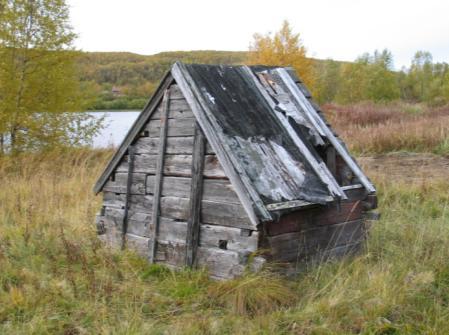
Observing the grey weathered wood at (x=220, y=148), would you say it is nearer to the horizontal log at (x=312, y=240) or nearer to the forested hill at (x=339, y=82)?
the horizontal log at (x=312, y=240)

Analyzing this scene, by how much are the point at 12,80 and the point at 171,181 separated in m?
8.70

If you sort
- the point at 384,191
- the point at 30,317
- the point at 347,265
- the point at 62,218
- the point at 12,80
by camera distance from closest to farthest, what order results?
1. the point at 30,317
2. the point at 347,265
3. the point at 62,218
4. the point at 384,191
5. the point at 12,80

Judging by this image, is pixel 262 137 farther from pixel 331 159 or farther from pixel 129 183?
pixel 129 183

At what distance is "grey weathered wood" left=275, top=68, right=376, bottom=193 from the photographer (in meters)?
6.18

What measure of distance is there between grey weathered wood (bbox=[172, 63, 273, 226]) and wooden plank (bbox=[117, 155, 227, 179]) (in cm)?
21

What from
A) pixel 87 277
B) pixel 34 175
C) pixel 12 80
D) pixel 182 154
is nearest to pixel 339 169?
pixel 182 154

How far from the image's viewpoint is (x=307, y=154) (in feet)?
18.6

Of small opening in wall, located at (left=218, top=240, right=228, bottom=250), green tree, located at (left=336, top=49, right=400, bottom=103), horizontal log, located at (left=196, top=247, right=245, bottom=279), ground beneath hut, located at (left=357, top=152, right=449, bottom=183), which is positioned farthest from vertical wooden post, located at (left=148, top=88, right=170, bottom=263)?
green tree, located at (left=336, top=49, right=400, bottom=103)

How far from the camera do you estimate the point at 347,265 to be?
18.4 feet

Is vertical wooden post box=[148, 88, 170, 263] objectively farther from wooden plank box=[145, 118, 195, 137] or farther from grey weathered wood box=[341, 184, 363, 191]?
grey weathered wood box=[341, 184, 363, 191]

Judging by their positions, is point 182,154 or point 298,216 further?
point 182,154

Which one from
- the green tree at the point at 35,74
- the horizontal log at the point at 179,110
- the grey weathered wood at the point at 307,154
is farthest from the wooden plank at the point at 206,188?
the green tree at the point at 35,74

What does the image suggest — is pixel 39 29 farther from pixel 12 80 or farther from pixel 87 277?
pixel 87 277

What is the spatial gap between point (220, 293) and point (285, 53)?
24.4 metres
